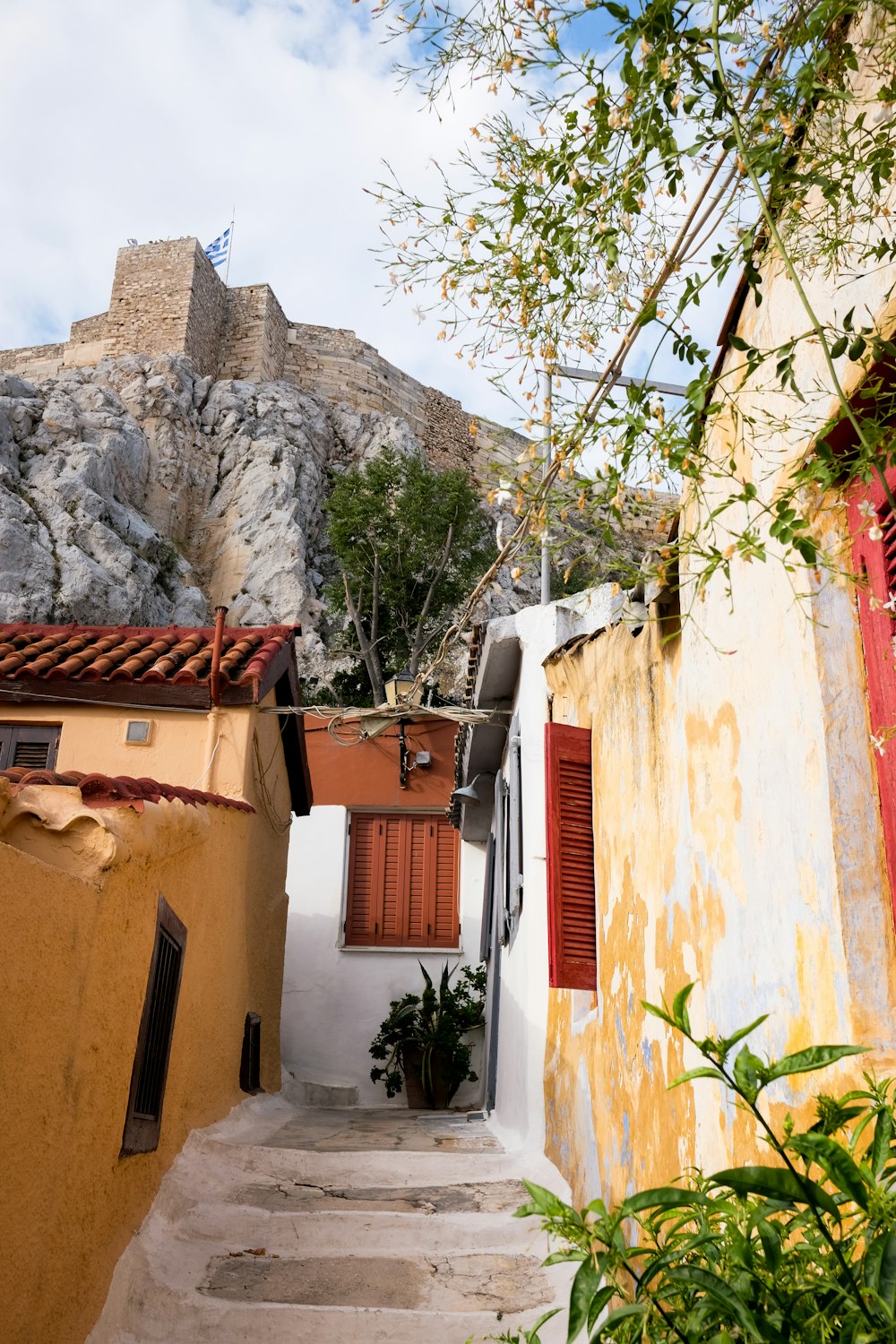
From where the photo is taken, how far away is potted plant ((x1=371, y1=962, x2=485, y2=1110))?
1341 cm

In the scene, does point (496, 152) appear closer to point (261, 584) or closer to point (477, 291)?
point (477, 291)

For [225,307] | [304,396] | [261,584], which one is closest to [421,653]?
[261,584]

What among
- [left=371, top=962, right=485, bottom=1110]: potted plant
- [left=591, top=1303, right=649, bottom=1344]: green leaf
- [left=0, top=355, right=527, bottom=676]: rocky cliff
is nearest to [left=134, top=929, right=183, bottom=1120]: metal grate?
[left=591, top=1303, right=649, bottom=1344]: green leaf

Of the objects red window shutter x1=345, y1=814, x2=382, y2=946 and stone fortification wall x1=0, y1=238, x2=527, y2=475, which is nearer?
red window shutter x1=345, y1=814, x2=382, y2=946

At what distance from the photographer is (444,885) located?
15406mm

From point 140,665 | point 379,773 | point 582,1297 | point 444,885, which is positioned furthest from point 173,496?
point 582,1297

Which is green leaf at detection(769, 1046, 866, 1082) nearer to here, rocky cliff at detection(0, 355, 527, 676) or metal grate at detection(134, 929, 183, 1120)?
metal grate at detection(134, 929, 183, 1120)

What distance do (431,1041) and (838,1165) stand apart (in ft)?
41.6

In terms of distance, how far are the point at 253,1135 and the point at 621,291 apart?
6.36 meters

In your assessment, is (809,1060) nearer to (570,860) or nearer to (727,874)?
(727,874)

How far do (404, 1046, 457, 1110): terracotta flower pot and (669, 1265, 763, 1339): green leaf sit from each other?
12649mm

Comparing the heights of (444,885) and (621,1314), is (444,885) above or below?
above

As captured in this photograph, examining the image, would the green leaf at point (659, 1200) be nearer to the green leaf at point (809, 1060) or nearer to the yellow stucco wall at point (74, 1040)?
the green leaf at point (809, 1060)

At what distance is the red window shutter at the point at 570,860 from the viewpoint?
→ 4.91m
